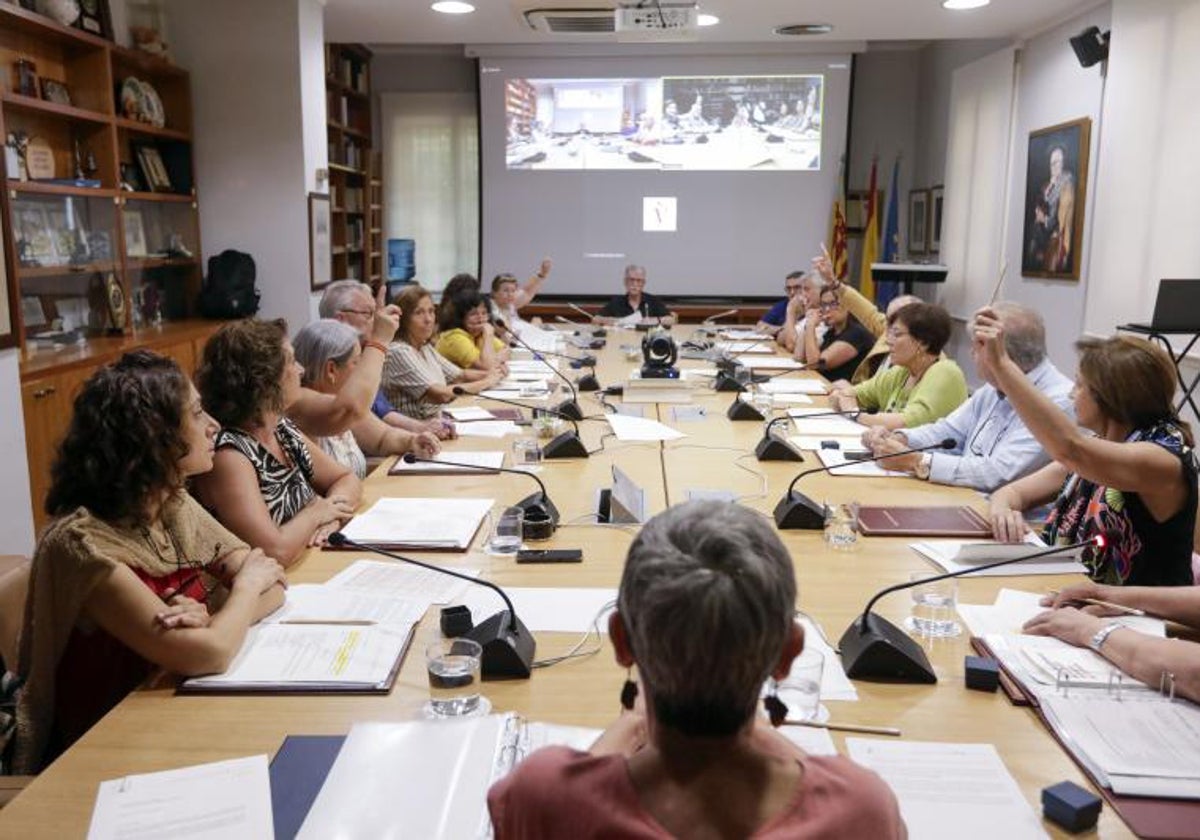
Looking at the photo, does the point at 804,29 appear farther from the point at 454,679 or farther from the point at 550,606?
the point at 454,679

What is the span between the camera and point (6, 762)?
5.06 feet

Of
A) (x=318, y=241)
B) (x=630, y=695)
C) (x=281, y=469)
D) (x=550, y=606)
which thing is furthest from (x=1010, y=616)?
(x=318, y=241)

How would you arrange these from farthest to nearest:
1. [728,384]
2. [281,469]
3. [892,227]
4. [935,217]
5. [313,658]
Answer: [892,227] < [935,217] < [728,384] < [281,469] < [313,658]

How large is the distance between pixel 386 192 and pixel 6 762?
327 inches

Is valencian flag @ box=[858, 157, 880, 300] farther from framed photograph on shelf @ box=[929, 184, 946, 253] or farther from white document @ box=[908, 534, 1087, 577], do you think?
white document @ box=[908, 534, 1087, 577]

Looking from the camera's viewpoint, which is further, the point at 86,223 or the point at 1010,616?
the point at 86,223

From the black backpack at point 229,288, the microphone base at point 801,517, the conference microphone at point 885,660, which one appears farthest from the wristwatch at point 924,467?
the black backpack at point 229,288

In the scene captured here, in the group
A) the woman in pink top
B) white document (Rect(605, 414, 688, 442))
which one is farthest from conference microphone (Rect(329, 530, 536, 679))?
white document (Rect(605, 414, 688, 442))

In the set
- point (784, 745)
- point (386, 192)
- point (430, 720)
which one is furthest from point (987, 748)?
point (386, 192)

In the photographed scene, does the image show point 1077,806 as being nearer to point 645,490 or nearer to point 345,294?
point 645,490

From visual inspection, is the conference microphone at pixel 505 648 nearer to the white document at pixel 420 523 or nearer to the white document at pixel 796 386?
the white document at pixel 420 523

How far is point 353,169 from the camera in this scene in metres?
8.15

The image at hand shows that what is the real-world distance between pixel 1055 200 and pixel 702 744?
6.47 m

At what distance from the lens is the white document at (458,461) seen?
285cm
